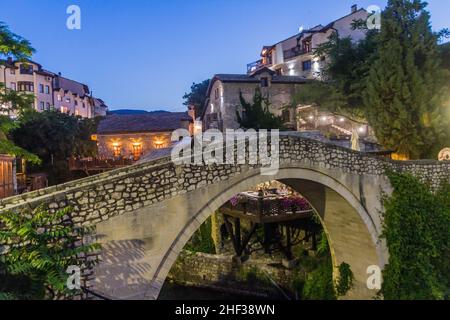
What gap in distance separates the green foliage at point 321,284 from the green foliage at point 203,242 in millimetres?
5995

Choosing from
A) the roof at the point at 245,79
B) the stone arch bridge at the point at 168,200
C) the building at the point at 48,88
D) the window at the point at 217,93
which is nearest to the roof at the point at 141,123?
the window at the point at 217,93

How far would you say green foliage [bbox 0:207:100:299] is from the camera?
5062 millimetres

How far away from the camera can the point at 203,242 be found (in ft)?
56.4

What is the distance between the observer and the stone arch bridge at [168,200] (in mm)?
6117

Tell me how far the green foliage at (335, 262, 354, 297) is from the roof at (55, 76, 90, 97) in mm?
41293

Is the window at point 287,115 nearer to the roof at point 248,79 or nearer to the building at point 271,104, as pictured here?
the building at point 271,104

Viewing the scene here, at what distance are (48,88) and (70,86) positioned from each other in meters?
8.56

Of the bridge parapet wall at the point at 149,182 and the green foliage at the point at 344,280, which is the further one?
the green foliage at the point at 344,280
